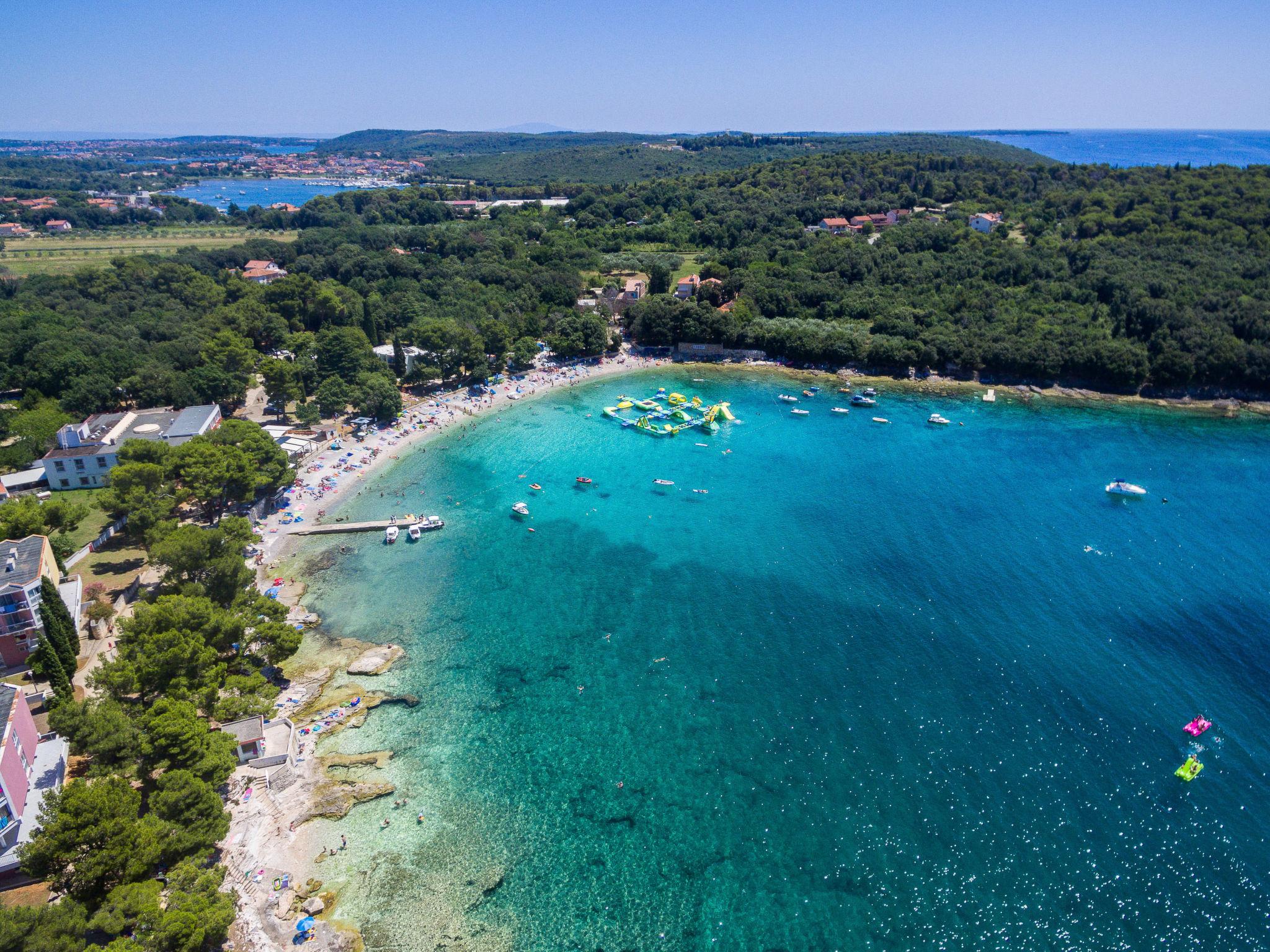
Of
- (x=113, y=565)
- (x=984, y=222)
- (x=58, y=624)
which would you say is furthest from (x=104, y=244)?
(x=984, y=222)

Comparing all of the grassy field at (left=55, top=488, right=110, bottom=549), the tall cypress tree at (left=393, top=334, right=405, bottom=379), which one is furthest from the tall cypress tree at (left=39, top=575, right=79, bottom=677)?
the tall cypress tree at (left=393, top=334, right=405, bottom=379)

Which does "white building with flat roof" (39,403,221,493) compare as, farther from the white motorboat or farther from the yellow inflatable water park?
the white motorboat

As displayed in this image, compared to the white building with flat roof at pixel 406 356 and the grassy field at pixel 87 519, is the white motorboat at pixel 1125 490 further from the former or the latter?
the grassy field at pixel 87 519

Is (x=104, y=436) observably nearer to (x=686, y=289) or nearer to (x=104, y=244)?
(x=686, y=289)

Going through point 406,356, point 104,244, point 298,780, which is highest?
point 104,244

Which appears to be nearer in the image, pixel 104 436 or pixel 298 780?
pixel 298 780

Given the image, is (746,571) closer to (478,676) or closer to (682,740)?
(682,740)
